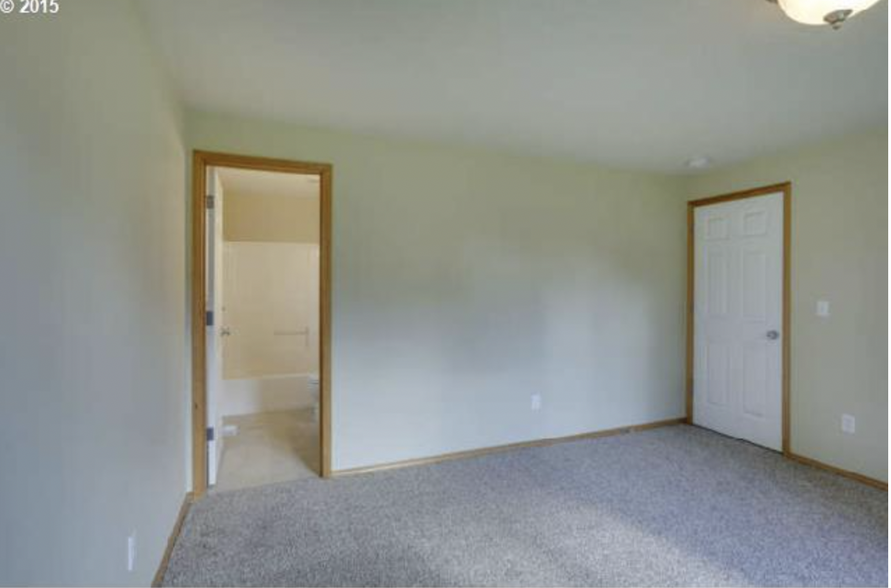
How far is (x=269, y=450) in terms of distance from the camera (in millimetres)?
3473

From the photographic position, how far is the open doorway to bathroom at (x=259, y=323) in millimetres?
2764

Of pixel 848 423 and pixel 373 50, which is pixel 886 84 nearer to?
pixel 848 423

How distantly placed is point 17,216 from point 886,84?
133 inches

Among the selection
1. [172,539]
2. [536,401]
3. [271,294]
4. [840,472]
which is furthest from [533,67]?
[271,294]

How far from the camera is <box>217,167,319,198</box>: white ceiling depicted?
402 centimetres

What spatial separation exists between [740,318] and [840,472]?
1.21 m

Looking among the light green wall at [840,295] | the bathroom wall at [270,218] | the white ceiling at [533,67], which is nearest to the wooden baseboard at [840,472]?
the light green wall at [840,295]

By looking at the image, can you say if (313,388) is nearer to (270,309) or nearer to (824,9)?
(270,309)

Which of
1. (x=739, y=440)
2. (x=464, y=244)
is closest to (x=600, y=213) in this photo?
(x=464, y=244)

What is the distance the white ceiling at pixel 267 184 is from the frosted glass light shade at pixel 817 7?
3.23 meters

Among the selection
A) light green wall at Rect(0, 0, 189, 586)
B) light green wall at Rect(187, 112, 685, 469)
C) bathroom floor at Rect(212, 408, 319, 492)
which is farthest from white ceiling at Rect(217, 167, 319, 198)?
bathroom floor at Rect(212, 408, 319, 492)

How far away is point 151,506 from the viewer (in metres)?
1.84

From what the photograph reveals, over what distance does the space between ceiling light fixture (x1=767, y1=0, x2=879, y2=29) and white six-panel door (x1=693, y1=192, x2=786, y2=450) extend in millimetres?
2336

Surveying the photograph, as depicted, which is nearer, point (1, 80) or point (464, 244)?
point (1, 80)
